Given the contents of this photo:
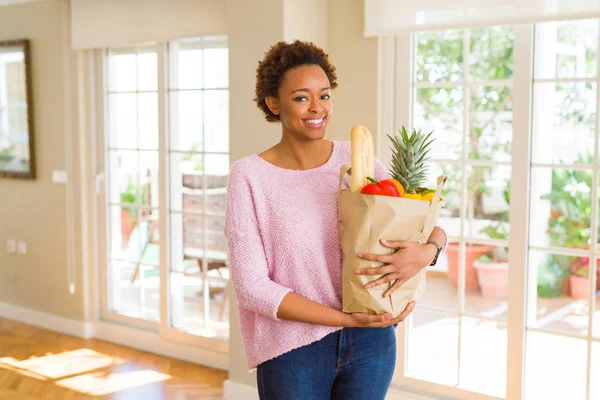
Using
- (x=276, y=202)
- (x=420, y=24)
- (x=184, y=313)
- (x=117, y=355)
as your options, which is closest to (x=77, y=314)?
(x=117, y=355)

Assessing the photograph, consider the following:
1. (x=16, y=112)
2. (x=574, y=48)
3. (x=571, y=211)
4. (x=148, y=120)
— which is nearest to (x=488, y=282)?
(x=571, y=211)

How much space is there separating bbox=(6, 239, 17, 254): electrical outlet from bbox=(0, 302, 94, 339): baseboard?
18.5 inches

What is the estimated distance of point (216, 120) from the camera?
4.95 m

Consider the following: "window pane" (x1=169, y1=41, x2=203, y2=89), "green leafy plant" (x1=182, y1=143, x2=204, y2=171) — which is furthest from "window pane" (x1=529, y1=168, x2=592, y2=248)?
"window pane" (x1=169, y1=41, x2=203, y2=89)

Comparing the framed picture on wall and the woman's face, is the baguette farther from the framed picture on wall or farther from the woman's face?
the framed picture on wall

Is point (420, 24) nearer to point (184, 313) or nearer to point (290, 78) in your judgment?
point (290, 78)

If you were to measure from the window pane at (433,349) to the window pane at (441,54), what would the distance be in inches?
125

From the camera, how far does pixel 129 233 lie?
5.70 m

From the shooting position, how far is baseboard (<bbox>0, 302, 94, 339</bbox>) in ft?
19.2

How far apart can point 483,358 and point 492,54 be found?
450 centimetres

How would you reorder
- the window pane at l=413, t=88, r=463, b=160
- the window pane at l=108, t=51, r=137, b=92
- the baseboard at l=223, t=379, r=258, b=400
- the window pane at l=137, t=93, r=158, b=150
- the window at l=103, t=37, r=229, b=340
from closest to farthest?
the baseboard at l=223, t=379, r=258, b=400 < the window at l=103, t=37, r=229, b=340 < the window pane at l=137, t=93, r=158, b=150 < the window pane at l=108, t=51, r=137, b=92 < the window pane at l=413, t=88, r=463, b=160

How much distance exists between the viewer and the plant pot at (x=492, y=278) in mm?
8055

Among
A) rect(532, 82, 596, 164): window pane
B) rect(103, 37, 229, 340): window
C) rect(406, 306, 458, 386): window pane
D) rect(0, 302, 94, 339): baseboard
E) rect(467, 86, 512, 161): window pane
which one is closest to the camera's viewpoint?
rect(406, 306, 458, 386): window pane

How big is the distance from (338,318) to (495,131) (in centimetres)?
737
